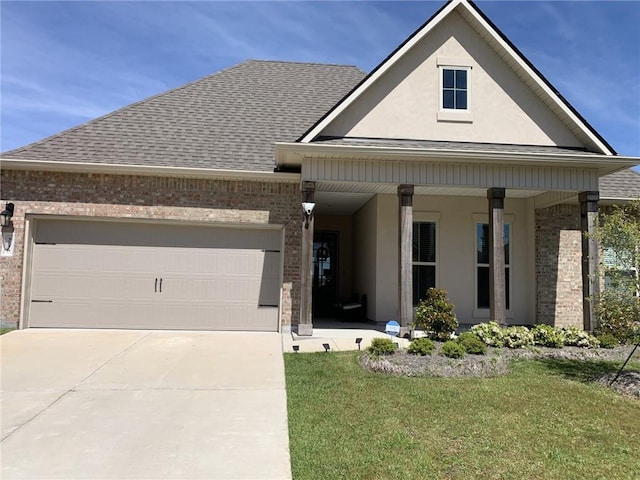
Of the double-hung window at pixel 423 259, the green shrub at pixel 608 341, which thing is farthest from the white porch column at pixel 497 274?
the double-hung window at pixel 423 259

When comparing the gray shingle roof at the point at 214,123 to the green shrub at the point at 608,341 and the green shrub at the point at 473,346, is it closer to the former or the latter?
the green shrub at the point at 473,346

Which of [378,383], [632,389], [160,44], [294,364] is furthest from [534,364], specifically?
[160,44]

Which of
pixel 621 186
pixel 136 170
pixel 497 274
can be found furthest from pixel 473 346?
pixel 136 170

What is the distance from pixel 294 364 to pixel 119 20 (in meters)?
8.30

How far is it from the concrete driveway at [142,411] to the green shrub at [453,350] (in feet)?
8.90

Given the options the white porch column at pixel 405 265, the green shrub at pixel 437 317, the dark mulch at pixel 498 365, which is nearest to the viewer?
the dark mulch at pixel 498 365

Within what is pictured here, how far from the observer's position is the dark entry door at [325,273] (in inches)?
600

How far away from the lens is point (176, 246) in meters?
10.8

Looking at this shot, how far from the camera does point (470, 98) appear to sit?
10859 millimetres

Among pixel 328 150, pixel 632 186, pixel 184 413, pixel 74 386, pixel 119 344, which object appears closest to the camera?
pixel 184 413

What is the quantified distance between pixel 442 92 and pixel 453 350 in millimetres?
6275

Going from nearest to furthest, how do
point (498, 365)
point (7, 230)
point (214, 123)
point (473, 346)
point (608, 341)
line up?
point (498, 365), point (473, 346), point (608, 341), point (7, 230), point (214, 123)

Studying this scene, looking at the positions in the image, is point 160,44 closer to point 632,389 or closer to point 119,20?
point 119,20

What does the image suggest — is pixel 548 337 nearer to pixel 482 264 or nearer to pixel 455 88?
pixel 482 264
